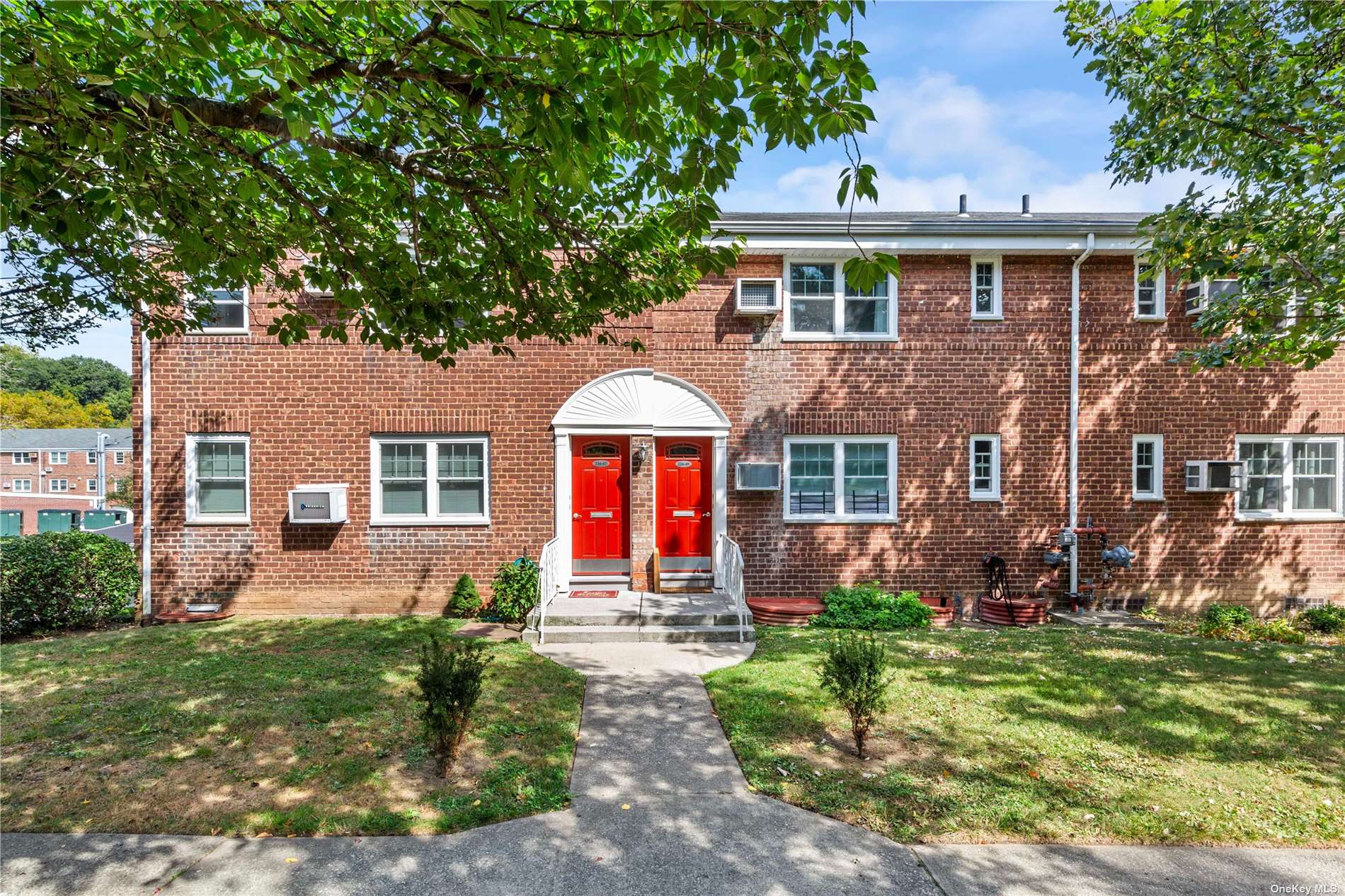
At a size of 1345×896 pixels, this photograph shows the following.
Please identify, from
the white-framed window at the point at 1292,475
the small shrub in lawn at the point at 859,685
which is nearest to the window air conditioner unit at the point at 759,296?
the small shrub in lawn at the point at 859,685

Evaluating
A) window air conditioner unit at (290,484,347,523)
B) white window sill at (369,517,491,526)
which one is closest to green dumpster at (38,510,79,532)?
window air conditioner unit at (290,484,347,523)

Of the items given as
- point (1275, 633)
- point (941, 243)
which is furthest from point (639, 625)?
point (1275, 633)

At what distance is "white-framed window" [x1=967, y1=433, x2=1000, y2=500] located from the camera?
9.68 meters

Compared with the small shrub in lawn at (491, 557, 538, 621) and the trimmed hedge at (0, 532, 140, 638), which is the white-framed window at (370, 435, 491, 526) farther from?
the trimmed hedge at (0, 532, 140, 638)

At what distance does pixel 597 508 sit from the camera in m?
9.62

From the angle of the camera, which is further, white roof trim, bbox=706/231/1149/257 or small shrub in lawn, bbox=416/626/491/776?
white roof trim, bbox=706/231/1149/257

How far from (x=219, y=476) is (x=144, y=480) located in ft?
3.50

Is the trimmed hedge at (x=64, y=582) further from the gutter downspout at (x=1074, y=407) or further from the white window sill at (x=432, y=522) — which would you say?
the gutter downspout at (x=1074, y=407)

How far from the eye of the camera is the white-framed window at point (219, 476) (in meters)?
9.34

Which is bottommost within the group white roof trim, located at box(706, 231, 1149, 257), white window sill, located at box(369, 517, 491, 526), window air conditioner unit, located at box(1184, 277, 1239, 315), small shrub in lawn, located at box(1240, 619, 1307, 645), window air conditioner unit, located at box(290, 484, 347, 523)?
small shrub in lawn, located at box(1240, 619, 1307, 645)

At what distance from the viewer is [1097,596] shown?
962 cm

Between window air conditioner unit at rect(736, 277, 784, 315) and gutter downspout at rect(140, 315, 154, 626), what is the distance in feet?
30.8

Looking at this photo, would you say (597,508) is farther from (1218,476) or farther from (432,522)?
(1218,476)

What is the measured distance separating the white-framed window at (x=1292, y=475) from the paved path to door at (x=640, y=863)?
8.90 meters
